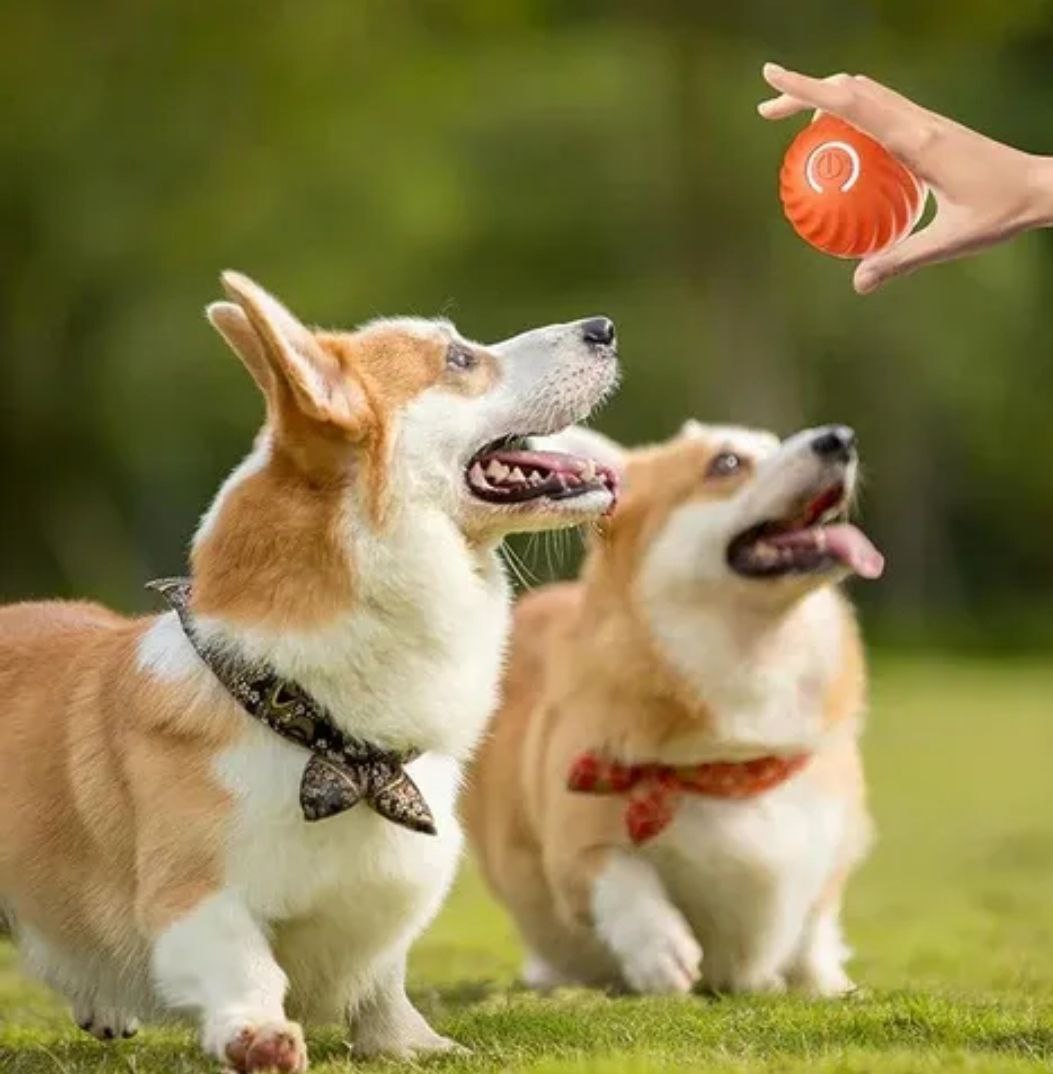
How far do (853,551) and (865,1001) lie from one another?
45.0 inches

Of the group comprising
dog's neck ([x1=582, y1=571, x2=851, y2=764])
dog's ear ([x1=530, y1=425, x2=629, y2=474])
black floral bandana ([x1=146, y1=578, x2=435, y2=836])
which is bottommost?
dog's neck ([x1=582, y1=571, x2=851, y2=764])

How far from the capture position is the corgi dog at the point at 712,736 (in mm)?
6184

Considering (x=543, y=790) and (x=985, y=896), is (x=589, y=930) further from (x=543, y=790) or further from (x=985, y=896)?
(x=985, y=896)

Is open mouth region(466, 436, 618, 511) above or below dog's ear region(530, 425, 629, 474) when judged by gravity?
above

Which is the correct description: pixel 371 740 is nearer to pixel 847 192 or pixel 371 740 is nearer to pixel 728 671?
pixel 847 192

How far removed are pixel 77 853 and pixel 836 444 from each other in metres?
2.20

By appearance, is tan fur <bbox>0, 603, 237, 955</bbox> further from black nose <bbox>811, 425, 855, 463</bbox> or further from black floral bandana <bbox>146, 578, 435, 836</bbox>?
black nose <bbox>811, 425, 855, 463</bbox>

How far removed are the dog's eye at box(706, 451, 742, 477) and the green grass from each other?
1.34m

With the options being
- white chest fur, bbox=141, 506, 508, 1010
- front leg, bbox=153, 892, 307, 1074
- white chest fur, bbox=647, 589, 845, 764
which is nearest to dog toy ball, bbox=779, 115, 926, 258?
white chest fur, bbox=141, 506, 508, 1010

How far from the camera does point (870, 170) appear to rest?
5102 mm

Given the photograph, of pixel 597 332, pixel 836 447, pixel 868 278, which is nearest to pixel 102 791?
pixel 597 332

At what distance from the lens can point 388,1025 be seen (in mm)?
4906

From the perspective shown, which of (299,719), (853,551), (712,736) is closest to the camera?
(299,719)

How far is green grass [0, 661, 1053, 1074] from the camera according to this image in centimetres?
457
